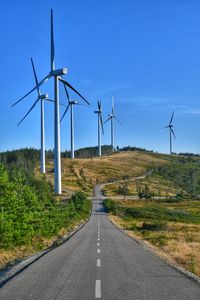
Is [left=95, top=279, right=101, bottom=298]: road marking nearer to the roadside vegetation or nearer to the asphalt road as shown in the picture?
the asphalt road

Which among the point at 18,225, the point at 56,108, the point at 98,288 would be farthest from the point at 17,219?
the point at 56,108

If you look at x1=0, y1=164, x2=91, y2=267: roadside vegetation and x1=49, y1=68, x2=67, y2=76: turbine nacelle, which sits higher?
x1=49, y1=68, x2=67, y2=76: turbine nacelle

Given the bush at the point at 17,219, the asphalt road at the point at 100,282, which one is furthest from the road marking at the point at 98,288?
the bush at the point at 17,219

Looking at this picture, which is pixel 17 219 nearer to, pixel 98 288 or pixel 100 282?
pixel 100 282

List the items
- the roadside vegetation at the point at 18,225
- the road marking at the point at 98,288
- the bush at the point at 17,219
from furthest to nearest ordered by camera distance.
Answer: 1. the bush at the point at 17,219
2. the roadside vegetation at the point at 18,225
3. the road marking at the point at 98,288

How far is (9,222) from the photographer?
4184cm

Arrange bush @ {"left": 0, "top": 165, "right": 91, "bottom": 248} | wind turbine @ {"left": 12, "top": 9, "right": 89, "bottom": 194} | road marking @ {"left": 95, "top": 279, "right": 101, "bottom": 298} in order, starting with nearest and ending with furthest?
road marking @ {"left": 95, "top": 279, "right": 101, "bottom": 298} < bush @ {"left": 0, "top": 165, "right": 91, "bottom": 248} < wind turbine @ {"left": 12, "top": 9, "right": 89, "bottom": 194}

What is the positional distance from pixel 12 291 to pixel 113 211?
397 feet

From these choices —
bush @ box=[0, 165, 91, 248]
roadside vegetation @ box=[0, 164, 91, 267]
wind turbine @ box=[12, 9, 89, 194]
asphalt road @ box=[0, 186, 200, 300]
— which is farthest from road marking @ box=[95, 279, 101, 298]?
wind turbine @ box=[12, 9, 89, 194]

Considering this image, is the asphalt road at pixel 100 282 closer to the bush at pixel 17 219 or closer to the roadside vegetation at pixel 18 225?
Answer: the roadside vegetation at pixel 18 225

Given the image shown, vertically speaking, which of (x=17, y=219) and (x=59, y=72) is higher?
(x=59, y=72)

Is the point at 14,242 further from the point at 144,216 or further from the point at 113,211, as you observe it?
the point at 113,211

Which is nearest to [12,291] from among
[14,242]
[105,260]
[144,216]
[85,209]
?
[105,260]

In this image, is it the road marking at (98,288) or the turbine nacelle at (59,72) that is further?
the turbine nacelle at (59,72)
